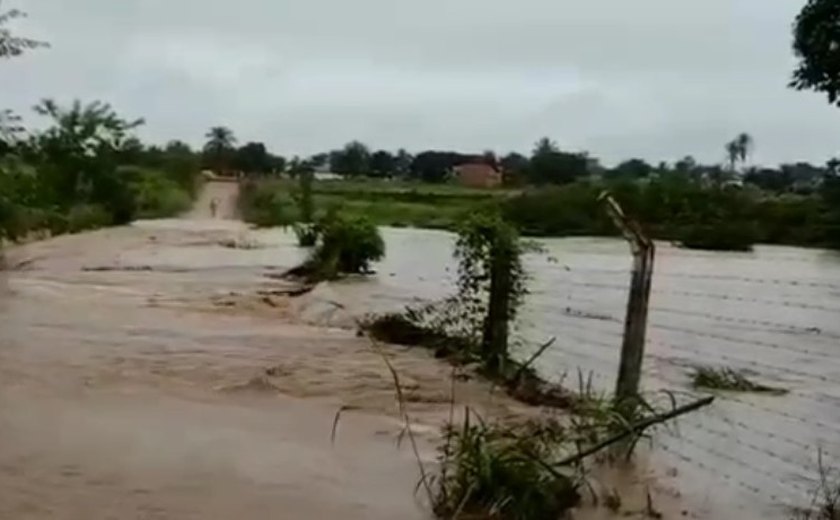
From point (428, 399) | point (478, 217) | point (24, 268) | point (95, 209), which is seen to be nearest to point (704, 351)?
point (478, 217)

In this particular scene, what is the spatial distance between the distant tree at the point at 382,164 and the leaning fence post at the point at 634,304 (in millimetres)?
40418

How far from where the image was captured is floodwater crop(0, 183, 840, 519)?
7.00 meters

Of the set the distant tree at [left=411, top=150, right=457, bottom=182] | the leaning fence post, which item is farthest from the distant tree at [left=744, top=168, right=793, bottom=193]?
the distant tree at [left=411, top=150, right=457, bottom=182]

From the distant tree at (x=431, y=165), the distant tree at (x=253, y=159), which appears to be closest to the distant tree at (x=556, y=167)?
the distant tree at (x=431, y=165)

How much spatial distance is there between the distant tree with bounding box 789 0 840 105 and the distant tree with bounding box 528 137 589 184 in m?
2.89

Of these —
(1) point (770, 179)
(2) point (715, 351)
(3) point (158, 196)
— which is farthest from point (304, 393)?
(3) point (158, 196)

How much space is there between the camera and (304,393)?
34.7ft

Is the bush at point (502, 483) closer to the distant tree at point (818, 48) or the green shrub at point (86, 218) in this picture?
the distant tree at point (818, 48)

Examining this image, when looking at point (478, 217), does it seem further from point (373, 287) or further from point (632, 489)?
point (373, 287)

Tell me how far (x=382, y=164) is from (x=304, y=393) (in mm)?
39539

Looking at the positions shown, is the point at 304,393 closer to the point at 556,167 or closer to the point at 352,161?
the point at 556,167

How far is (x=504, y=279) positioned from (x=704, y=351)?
5.03 meters

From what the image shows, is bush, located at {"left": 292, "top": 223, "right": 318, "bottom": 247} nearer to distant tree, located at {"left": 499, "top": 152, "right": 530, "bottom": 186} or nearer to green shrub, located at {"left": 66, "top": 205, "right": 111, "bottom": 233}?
distant tree, located at {"left": 499, "top": 152, "right": 530, "bottom": 186}

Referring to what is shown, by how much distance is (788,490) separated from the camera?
300 inches
